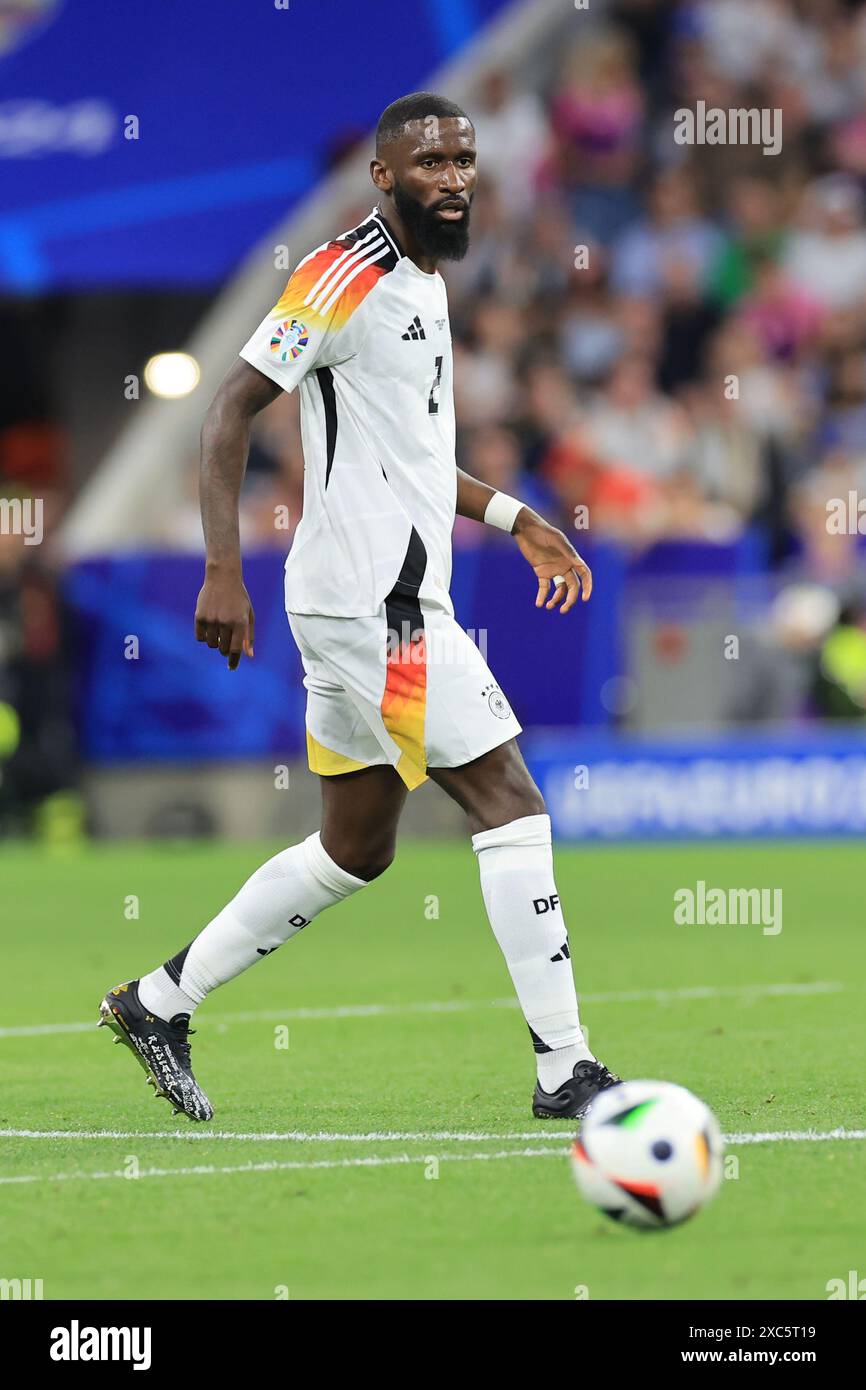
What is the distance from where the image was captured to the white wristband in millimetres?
6977

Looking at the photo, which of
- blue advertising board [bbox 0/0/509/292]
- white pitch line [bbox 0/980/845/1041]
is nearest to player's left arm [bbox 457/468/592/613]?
white pitch line [bbox 0/980/845/1041]

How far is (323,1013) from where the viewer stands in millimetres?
8828

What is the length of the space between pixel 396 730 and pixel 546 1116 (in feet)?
3.62

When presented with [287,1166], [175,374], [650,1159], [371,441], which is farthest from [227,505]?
[175,374]

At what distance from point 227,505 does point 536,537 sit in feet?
3.85

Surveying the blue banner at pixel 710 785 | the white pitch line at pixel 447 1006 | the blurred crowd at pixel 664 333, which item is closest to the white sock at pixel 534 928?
the white pitch line at pixel 447 1006

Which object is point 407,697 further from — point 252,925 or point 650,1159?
point 650,1159

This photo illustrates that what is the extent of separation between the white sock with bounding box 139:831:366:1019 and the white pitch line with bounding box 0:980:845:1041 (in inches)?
73.5

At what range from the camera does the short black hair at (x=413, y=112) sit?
634cm

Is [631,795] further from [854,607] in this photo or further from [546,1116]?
[546,1116]

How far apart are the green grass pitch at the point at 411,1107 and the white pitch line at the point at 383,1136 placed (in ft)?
0.06

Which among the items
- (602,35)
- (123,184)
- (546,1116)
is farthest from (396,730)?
(602,35)

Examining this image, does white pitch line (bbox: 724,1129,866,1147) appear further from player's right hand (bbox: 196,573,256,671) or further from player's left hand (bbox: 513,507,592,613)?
player's right hand (bbox: 196,573,256,671)
